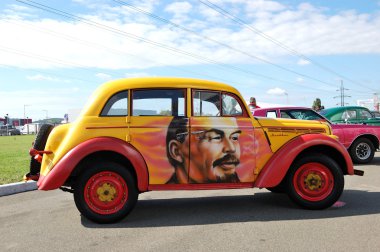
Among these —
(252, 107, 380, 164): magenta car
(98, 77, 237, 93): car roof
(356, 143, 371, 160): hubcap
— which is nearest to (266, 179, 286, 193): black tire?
Answer: (98, 77, 237, 93): car roof

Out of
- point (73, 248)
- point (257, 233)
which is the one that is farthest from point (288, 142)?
point (73, 248)

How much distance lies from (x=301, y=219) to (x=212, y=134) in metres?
1.61

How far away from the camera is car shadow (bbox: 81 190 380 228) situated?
516cm

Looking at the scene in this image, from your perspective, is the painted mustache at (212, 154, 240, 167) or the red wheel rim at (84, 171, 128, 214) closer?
the red wheel rim at (84, 171, 128, 214)

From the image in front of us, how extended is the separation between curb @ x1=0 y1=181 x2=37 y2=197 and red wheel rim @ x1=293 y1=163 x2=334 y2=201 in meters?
5.23

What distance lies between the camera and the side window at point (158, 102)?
5.37m

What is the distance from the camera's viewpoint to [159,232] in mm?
4664

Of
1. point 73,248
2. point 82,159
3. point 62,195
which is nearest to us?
point 73,248

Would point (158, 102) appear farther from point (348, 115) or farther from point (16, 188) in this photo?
point (348, 115)

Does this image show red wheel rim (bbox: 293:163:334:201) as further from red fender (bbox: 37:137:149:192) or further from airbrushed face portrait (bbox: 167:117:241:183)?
red fender (bbox: 37:137:149:192)

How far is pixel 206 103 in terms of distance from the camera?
5512 mm

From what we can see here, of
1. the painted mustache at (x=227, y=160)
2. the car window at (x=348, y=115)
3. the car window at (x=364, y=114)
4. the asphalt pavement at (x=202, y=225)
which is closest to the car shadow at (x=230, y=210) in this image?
→ the asphalt pavement at (x=202, y=225)

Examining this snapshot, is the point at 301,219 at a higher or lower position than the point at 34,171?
lower

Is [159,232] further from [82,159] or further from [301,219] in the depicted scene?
[301,219]
